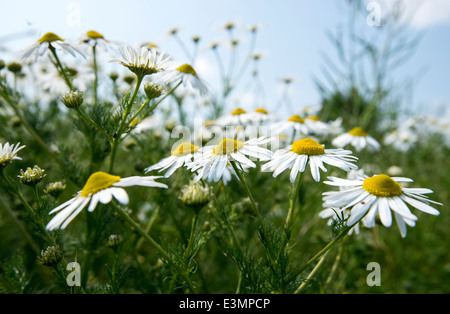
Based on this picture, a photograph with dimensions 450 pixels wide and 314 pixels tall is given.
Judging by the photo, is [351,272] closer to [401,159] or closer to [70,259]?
[70,259]

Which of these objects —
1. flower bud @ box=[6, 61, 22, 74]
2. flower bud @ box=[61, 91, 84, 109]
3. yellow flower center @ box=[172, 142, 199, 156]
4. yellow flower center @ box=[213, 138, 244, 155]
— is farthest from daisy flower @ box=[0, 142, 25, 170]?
flower bud @ box=[6, 61, 22, 74]

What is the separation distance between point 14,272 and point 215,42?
2.45 metres

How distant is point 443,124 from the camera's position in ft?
19.4

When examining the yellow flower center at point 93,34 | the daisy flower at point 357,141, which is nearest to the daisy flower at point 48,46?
the yellow flower center at point 93,34

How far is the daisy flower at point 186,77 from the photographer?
1502 millimetres

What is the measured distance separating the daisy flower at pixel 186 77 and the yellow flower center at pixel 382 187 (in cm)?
88

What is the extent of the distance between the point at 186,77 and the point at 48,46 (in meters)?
0.64

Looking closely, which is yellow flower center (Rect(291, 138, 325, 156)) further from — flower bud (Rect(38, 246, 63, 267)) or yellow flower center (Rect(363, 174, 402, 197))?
flower bud (Rect(38, 246, 63, 267))

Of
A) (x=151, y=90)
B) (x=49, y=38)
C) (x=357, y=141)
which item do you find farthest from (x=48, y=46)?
(x=357, y=141)

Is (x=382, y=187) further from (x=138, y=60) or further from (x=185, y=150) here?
(x=138, y=60)

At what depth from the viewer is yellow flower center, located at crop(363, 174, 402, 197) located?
101 cm

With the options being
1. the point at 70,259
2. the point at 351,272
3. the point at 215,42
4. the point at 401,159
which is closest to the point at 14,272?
the point at 70,259

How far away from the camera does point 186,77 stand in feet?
5.05

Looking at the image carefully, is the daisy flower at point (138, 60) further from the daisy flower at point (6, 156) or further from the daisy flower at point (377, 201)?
the daisy flower at point (377, 201)
